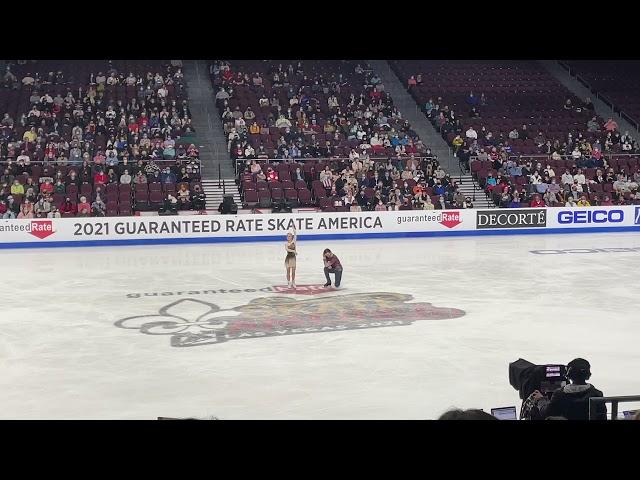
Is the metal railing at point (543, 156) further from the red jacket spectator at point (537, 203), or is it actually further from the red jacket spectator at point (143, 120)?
the red jacket spectator at point (143, 120)

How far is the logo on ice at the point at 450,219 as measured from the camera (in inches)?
1088

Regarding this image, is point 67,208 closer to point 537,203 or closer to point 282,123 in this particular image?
point 282,123

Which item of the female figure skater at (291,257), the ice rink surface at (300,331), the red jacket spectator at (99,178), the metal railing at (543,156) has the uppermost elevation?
the metal railing at (543,156)

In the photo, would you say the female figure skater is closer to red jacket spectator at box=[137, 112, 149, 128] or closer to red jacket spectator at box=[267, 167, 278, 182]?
red jacket spectator at box=[267, 167, 278, 182]

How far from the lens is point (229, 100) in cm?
3394

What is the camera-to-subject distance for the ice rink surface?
9.99 metres

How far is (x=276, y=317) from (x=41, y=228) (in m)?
12.8

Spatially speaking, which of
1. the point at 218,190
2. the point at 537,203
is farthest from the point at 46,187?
the point at 537,203

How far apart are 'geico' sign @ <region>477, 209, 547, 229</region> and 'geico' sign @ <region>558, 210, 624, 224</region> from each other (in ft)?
2.45

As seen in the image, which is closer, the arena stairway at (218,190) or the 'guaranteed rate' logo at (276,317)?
the 'guaranteed rate' logo at (276,317)

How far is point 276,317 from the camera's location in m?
14.8

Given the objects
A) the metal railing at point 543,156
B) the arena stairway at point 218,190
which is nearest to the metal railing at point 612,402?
the arena stairway at point 218,190

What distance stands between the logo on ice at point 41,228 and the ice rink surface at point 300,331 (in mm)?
1991

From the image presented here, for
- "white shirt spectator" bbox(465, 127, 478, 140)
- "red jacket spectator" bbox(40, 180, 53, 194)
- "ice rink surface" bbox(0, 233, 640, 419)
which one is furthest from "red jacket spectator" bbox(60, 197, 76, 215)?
"white shirt spectator" bbox(465, 127, 478, 140)
